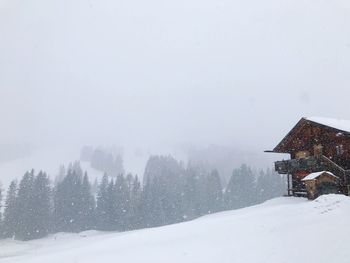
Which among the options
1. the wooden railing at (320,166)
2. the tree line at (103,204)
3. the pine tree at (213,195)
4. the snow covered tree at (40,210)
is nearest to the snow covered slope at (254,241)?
the wooden railing at (320,166)

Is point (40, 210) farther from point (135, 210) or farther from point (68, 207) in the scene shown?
point (135, 210)

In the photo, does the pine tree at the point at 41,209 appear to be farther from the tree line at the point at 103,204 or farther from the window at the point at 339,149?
the window at the point at 339,149

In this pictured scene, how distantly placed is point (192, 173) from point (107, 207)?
3360 cm

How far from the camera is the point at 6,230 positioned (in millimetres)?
76500

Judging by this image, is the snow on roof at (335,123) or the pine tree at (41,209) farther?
the pine tree at (41,209)

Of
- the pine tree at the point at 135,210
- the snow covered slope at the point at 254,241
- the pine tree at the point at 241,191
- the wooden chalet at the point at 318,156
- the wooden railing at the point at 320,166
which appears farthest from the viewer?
the pine tree at the point at 241,191

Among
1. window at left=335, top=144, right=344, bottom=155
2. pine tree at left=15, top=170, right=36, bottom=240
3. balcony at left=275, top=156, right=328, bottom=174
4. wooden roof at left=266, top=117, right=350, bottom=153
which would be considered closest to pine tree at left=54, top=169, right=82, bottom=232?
pine tree at left=15, top=170, right=36, bottom=240

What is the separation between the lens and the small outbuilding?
2994cm

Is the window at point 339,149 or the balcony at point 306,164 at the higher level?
the window at point 339,149

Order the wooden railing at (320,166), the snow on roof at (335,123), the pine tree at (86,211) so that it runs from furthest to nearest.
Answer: the pine tree at (86,211) → the snow on roof at (335,123) → the wooden railing at (320,166)

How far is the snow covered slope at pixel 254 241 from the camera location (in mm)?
14367

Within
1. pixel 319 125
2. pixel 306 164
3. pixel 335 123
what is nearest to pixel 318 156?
pixel 306 164

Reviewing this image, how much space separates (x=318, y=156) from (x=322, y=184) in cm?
384

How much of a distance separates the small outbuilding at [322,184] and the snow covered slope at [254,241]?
6438 millimetres
